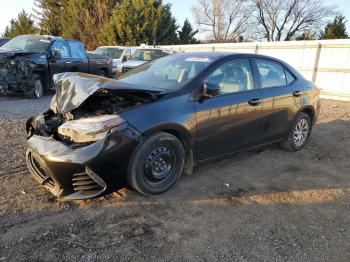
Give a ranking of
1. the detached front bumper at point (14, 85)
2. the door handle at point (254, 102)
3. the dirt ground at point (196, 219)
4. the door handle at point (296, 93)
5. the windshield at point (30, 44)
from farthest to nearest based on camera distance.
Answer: the windshield at point (30, 44) → the detached front bumper at point (14, 85) → the door handle at point (296, 93) → the door handle at point (254, 102) → the dirt ground at point (196, 219)

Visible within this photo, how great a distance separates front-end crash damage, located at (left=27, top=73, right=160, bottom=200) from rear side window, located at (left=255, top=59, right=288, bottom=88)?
196cm

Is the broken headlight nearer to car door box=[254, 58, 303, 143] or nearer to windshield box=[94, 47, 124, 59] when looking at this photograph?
car door box=[254, 58, 303, 143]

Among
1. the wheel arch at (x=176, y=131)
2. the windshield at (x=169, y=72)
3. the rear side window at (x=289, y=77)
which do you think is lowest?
the wheel arch at (x=176, y=131)

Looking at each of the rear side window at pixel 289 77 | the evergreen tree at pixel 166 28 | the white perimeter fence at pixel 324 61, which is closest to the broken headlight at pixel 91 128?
the rear side window at pixel 289 77

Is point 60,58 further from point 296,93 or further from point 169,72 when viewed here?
point 296,93

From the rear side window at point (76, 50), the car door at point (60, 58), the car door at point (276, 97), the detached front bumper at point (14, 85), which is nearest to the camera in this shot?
the car door at point (276, 97)

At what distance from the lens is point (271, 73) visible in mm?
5398

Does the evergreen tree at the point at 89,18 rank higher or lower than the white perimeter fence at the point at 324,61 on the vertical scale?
higher

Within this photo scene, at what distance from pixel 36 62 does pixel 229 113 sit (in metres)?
7.45

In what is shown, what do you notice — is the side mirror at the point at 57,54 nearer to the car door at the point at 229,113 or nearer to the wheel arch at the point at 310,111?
the car door at the point at 229,113

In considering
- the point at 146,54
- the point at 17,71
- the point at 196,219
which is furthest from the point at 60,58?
the point at 196,219

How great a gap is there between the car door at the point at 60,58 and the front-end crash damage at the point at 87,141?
745 centimetres

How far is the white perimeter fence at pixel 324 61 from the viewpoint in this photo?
42.7 feet

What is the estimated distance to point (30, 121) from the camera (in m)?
4.50
